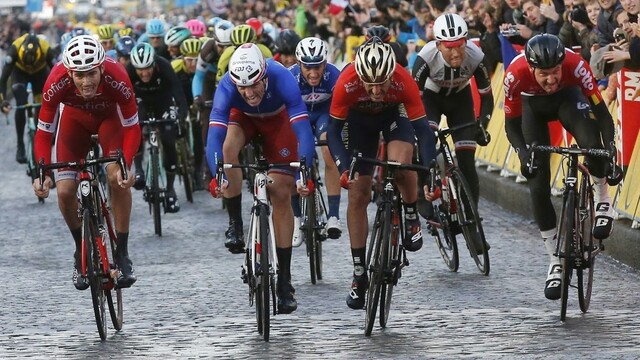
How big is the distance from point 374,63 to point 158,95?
7180 millimetres

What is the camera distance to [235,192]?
35.7 ft

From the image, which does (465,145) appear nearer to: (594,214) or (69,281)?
(594,214)

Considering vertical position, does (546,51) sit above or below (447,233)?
above

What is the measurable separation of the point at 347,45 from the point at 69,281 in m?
14.4

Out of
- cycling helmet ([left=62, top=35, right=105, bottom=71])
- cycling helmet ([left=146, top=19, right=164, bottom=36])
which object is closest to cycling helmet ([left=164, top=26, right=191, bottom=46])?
cycling helmet ([left=146, top=19, right=164, bottom=36])

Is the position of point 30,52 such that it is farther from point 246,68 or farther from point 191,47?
point 246,68

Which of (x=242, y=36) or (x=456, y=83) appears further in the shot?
(x=242, y=36)

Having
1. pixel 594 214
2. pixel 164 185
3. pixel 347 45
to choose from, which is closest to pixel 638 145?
pixel 594 214

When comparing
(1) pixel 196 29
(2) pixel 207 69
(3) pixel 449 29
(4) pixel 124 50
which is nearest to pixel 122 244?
(3) pixel 449 29

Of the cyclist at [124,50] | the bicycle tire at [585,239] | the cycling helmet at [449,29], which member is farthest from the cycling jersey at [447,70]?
the cyclist at [124,50]

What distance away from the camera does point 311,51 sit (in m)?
12.7

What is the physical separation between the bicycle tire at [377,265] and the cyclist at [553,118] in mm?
1079

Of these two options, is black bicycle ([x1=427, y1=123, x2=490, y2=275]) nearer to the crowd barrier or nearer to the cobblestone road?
the cobblestone road

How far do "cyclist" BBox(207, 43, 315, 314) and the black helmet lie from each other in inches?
59.3
